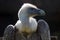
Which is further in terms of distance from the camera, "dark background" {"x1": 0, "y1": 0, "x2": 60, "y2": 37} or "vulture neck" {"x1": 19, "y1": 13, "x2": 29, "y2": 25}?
"dark background" {"x1": 0, "y1": 0, "x2": 60, "y2": 37}

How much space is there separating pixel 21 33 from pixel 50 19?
3.64 metres

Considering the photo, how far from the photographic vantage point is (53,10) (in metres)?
6.73

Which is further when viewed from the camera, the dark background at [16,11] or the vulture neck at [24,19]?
the dark background at [16,11]

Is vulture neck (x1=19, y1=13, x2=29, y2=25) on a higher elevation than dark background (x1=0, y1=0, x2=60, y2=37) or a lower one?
lower

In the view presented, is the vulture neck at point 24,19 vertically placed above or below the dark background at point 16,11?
below

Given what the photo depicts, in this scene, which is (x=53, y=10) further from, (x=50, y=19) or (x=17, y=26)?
(x=17, y=26)

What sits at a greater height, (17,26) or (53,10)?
(53,10)

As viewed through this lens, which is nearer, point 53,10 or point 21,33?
point 21,33

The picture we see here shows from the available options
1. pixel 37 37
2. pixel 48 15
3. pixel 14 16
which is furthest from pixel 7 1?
pixel 37 37

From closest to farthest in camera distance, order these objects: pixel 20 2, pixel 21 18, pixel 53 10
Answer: pixel 21 18
pixel 20 2
pixel 53 10

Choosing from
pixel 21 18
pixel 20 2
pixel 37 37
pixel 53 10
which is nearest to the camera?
pixel 21 18

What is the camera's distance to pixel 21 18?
3.02m

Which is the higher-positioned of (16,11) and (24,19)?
(16,11)

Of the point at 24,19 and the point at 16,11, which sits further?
the point at 16,11
